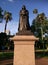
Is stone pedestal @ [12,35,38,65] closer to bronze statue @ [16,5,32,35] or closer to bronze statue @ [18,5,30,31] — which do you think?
bronze statue @ [16,5,32,35]

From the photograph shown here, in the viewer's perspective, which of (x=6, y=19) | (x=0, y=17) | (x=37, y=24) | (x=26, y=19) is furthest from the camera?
(x=6, y=19)

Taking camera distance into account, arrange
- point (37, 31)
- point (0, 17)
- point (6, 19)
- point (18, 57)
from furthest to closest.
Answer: point (6, 19)
point (37, 31)
point (0, 17)
point (18, 57)

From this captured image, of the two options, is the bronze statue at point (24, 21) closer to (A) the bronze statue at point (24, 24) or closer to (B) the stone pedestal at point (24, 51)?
(A) the bronze statue at point (24, 24)

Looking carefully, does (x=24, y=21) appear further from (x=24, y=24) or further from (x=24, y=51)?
(x=24, y=51)

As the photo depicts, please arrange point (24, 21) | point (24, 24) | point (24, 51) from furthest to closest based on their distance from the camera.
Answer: point (24, 21) < point (24, 24) < point (24, 51)

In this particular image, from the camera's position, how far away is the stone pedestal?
9852mm

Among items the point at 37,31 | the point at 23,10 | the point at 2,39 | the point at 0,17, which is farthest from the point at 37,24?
the point at 23,10

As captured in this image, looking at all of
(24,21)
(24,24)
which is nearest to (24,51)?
(24,24)

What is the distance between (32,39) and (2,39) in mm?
44708

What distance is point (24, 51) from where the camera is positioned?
32.4 ft

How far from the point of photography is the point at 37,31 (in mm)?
67625

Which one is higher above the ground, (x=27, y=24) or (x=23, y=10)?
(x=23, y=10)

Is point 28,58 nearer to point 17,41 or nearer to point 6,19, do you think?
point 17,41

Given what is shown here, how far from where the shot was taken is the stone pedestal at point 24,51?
9.85m
